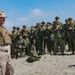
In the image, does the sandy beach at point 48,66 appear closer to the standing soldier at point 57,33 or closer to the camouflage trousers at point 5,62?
the standing soldier at point 57,33

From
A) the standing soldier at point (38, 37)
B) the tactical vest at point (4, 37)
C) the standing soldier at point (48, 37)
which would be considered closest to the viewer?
the tactical vest at point (4, 37)

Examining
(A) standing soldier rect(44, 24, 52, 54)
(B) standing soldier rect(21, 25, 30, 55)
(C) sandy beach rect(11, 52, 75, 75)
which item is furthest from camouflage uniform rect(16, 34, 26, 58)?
(C) sandy beach rect(11, 52, 75, 75)

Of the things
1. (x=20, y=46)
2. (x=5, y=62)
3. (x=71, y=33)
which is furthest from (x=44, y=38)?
(x=5, y=62)

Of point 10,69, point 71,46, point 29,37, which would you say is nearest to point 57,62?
point 71,46

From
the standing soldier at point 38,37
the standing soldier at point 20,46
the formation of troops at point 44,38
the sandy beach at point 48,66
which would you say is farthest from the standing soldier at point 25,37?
the sandy beach at point 48,66

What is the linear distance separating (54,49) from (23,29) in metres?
1.87

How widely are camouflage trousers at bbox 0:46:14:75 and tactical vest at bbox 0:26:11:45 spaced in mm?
112

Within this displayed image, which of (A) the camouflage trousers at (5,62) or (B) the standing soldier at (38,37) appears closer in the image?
(A) the camouflage trousers at (5,62)

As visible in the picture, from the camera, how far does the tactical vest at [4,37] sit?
259 inches

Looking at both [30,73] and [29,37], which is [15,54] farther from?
[30,73]

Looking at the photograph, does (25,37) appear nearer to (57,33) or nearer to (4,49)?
(57,33)

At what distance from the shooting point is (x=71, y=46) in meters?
15.4

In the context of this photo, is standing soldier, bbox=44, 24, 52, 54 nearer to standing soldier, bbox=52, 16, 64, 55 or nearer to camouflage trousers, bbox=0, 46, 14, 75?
standing soldier, bbox=52, 16, 64, 55

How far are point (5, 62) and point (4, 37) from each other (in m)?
0.53
